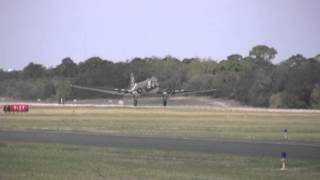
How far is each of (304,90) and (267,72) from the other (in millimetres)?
19659

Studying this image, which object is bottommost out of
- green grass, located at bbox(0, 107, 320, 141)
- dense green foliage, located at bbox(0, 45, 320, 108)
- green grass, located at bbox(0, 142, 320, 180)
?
green grass, located at bbox(0, 142, 320, 180)

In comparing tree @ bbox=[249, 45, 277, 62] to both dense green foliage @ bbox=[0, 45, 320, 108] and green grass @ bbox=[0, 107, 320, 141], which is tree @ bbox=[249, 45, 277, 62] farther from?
green grass @ bbox=[0, 107, 320, 141]

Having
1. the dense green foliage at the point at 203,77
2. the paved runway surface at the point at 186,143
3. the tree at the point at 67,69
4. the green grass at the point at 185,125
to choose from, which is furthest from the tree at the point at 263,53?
the paved runway surface at the point at 186,143

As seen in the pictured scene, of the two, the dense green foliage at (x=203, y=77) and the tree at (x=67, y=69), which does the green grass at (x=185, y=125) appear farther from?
the tree at (x=67, y=69)

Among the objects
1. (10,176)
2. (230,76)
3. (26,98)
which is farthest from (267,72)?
(10,176)

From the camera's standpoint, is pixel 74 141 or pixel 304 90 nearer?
pixel 74 141

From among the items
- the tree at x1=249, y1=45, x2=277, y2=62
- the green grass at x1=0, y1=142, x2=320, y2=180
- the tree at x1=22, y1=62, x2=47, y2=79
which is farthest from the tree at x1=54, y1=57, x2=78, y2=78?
the green grass at x1=0, y1=142, x2=320, y2=180

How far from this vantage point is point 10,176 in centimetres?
1980

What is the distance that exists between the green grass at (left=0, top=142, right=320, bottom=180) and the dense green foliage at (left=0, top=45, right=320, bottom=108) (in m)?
79.3

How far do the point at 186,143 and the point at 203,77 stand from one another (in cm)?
11174

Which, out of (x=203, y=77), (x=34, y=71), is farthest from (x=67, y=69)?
(x=203, y=77)

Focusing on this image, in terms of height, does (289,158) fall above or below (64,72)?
below

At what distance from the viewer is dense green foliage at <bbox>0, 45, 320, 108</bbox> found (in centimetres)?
10969

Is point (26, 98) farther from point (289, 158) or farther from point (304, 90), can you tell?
point (289, 158)
